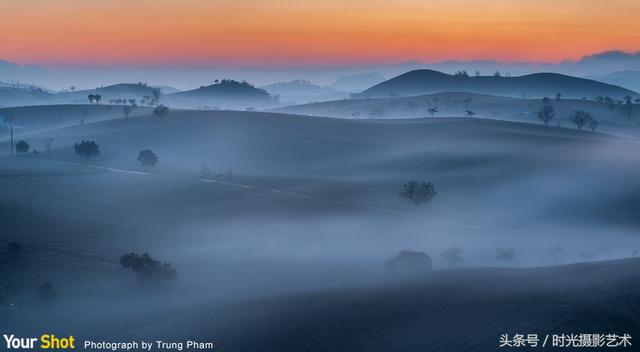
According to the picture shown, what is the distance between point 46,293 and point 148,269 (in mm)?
7361

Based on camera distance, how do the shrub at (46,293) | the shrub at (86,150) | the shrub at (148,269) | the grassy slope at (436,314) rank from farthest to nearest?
the shrub at (86,150), the shrub at (148,269), the shrub at (46,293), the grassy slope at (436,314)

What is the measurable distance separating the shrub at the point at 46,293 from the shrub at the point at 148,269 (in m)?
6.21

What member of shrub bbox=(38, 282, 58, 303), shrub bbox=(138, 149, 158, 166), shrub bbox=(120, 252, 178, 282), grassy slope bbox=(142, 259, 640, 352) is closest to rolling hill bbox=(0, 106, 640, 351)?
grassy slope bbox=(142, 259, 640, 352)

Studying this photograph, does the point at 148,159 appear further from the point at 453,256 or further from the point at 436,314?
the point at 436,314

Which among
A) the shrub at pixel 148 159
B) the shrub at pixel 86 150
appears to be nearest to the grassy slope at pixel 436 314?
the shrub at pixel 148 159

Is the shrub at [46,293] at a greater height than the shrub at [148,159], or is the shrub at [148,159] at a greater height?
the shrub at [148,159]

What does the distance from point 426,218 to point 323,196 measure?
1582 cm

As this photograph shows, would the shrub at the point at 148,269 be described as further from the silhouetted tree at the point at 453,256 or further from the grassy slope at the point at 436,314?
the silhouetted tree at the point at 453,256

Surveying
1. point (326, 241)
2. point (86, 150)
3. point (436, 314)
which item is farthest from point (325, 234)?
point (86, 150)

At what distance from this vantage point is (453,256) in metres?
60.8

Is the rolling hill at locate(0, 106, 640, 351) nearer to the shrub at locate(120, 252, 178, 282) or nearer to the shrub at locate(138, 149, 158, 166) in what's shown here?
the shrub at locate(120, 252, 178, 282)

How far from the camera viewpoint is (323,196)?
298 ft

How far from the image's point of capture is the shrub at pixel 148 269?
5041cm

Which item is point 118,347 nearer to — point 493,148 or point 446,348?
point 446,348
